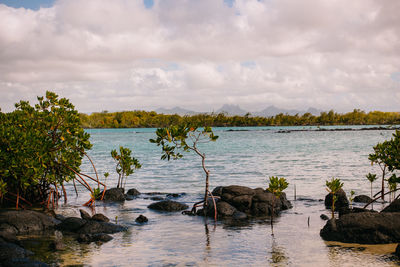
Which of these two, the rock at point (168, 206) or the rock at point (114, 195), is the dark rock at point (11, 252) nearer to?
the rock at point (168, 206)

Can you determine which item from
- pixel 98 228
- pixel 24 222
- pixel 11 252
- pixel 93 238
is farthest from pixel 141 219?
pixel 11 252

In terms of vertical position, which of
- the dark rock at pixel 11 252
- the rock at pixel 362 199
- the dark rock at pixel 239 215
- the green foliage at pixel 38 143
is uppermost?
the green foliage at pixel 38 143

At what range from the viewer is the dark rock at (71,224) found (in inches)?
565

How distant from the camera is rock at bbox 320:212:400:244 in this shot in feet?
40.3

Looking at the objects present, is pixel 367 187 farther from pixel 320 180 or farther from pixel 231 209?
pixel 231 209

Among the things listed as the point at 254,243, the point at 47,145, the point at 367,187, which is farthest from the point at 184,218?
the point at 367,187

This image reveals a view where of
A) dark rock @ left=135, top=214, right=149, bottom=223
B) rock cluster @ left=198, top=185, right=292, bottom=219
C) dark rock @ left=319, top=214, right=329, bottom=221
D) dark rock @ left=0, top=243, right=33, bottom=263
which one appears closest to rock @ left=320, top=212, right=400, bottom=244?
dark rock @ left=319, top=214, right=329, bottom=221

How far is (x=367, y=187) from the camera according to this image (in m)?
24.8

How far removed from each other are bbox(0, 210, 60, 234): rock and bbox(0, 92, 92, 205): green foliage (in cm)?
121

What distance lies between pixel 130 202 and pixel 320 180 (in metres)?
14.1

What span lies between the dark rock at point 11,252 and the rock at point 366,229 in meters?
9.33

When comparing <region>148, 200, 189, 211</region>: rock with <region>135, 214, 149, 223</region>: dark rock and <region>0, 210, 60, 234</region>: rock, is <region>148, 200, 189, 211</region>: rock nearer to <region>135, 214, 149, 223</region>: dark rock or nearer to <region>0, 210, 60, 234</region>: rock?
<region>135, 214, 149, 223</region>: dark rock

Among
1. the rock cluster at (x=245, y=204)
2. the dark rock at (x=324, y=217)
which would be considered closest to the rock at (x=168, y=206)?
the rock cluster at (x=245, y=204)

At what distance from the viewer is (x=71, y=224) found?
14.5 m
